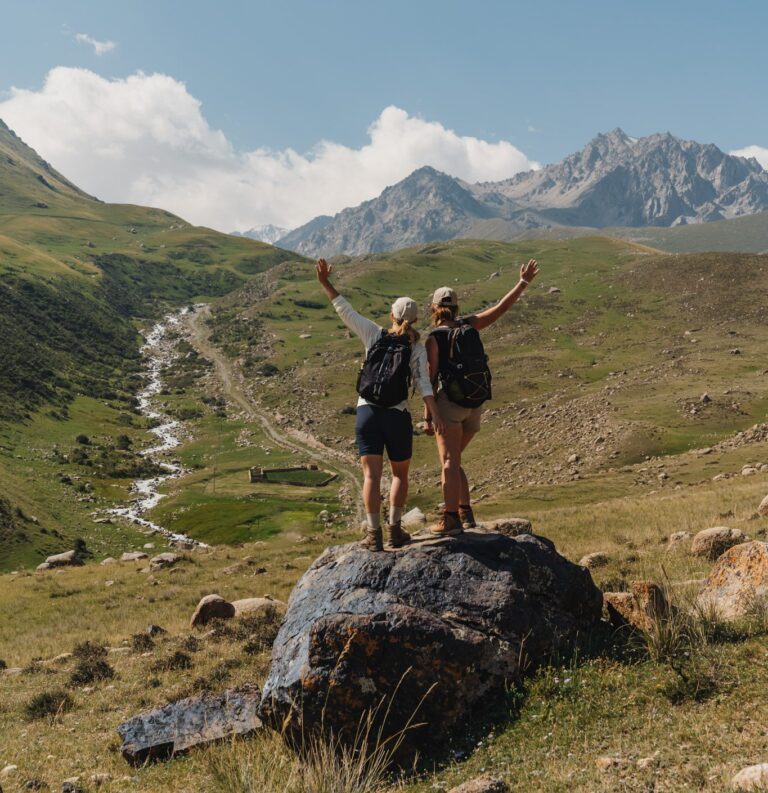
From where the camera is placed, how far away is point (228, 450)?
105500 mm

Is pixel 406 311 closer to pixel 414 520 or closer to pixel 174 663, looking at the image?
pixel 174 663

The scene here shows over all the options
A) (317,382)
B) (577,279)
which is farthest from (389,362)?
(577,279)

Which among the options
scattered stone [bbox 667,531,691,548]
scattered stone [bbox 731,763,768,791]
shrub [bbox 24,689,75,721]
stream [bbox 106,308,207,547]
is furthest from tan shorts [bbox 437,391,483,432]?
stream [bbox 106,308,207,547]

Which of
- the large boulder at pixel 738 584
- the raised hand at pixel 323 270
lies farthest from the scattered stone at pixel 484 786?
the raised hand at pixel 323 270

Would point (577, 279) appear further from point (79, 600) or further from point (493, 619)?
point (493, 619)

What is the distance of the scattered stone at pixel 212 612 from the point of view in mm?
21438

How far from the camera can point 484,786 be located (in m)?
6.71

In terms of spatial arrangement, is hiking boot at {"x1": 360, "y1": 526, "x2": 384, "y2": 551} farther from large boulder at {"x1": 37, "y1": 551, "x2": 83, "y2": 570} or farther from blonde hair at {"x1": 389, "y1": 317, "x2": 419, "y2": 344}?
large boulder at {"x1": 37, "y1": 551, "x2": 83, "y2": 570}

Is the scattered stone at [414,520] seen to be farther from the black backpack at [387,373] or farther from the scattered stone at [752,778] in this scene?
the scattered stone at [752,778]

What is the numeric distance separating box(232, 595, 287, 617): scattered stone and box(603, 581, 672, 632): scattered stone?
13.0 metres

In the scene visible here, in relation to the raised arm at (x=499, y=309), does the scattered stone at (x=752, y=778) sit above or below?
below

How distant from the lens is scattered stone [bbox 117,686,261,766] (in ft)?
33.3

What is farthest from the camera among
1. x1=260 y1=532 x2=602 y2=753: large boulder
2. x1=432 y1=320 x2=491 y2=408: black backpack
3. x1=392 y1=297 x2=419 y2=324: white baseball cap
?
x1=432 y1=320 x2=491 y2=408: black backpack

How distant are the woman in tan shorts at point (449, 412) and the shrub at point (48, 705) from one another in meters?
9.83
